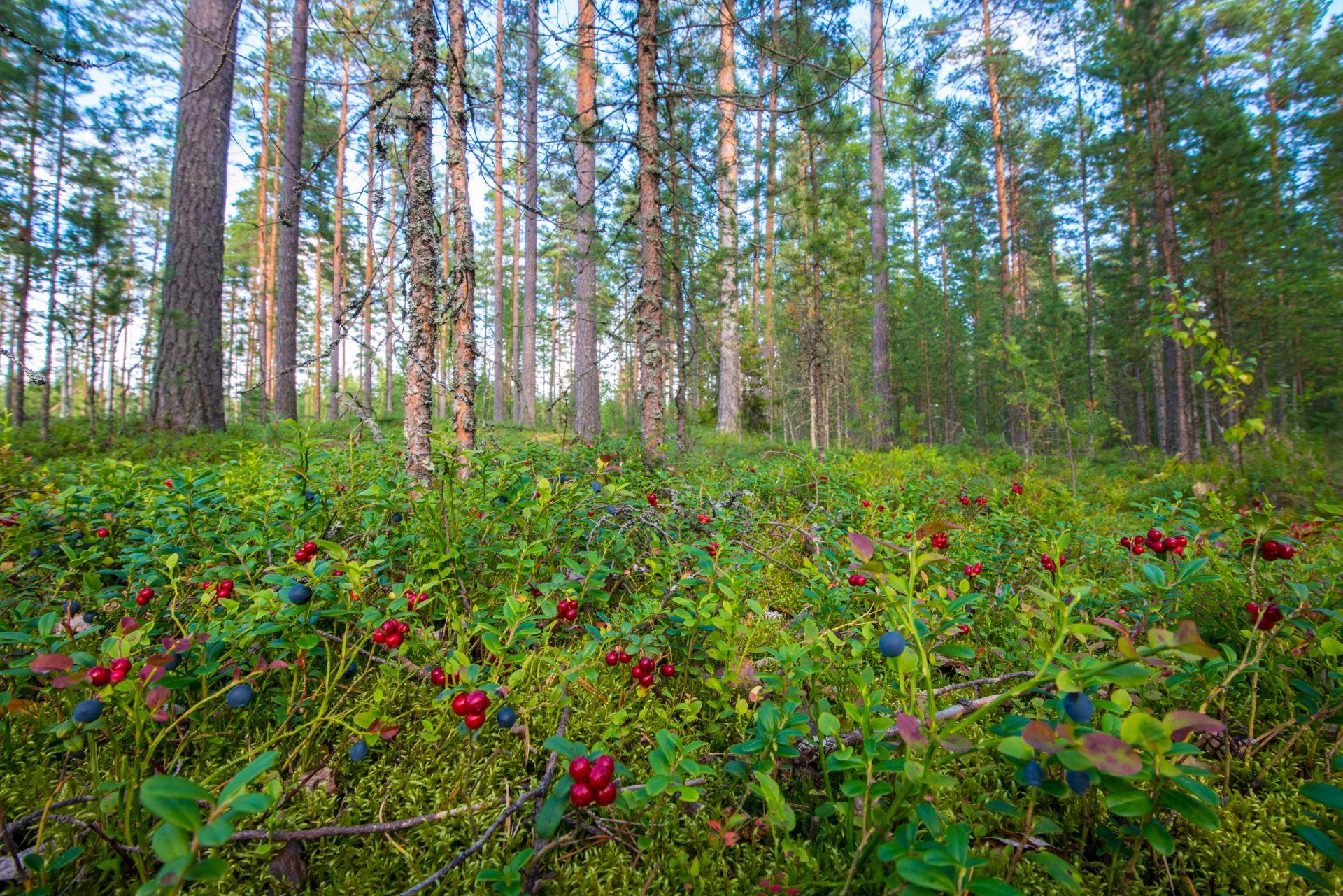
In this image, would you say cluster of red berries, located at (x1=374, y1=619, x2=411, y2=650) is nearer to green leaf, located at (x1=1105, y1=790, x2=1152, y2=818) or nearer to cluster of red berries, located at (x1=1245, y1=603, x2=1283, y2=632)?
green leaf, located at (x1=1105, y1=790, x2=1152, y2=818)

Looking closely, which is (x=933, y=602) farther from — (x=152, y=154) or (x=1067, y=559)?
(x=152, y=154)

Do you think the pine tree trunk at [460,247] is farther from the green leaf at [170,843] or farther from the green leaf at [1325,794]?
the green leaf at [1325,794]

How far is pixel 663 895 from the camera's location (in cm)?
106

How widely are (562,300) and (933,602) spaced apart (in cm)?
2917


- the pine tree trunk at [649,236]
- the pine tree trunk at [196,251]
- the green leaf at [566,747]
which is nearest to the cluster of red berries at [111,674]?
the green leaf at [566,747]

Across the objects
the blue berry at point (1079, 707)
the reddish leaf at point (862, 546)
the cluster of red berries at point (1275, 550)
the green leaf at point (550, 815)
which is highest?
the reddish leaf at point (862, 546)

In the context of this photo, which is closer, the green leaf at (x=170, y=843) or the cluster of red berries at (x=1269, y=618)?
the green leaf at (x=170, y=843)

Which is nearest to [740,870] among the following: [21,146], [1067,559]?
[1067,559]

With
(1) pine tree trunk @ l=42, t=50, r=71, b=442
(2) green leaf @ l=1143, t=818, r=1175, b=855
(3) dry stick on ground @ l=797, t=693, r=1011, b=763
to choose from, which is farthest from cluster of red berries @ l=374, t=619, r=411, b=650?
(1) pine tree trunk @ l=42, t=50, r=71, b=442

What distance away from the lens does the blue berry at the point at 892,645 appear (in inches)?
37.0

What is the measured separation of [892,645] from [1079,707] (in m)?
0.28

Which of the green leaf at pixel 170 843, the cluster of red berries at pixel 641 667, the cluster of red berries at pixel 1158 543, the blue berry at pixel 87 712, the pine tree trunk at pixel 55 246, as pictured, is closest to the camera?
the green leaf at pixel 170 843

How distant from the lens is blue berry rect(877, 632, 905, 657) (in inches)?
37.0

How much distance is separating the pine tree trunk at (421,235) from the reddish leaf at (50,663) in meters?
1.96
